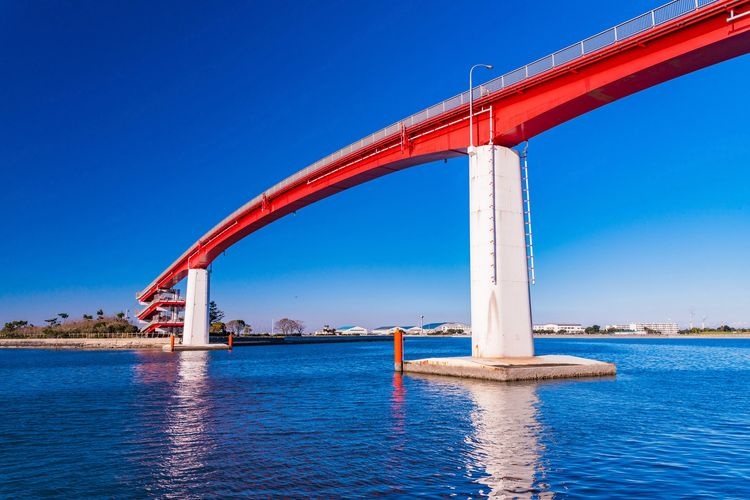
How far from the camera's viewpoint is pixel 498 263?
27.5 metres

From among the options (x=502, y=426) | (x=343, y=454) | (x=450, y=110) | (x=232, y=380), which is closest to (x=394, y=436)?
(x=343, y=454)

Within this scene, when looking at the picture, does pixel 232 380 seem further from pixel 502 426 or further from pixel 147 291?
pixel 147 291

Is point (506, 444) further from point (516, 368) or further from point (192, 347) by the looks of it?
point (192, 347)

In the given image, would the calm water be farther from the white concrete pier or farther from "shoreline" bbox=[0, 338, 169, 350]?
"shoreline" bbox=[0, 338, 169, 350]

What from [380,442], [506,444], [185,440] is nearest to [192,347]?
[185,440]

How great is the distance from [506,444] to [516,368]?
41.4ft

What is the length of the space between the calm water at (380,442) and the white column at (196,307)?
4164cm

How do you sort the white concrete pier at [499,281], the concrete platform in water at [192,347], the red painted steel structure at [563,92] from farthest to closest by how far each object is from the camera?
the concrete platform in water at [192,347], the white concrete pier at [499,281], the red painted steel structure at [563,92]

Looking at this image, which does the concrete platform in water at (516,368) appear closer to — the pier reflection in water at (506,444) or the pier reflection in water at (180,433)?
the pier reflection in water at (506,444)

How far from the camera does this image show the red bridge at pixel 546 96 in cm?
2177

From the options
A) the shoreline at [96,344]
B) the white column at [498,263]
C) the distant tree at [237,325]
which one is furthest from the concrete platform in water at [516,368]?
the distant tree at [237,325]

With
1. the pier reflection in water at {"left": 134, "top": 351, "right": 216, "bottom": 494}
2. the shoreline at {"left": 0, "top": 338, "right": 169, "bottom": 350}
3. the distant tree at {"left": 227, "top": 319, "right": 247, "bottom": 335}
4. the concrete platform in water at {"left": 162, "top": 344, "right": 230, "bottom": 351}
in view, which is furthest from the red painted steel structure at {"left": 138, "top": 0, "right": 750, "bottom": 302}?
the distant tree at {"left": 227, "top": 319, "right": 247, "bottom": 335}

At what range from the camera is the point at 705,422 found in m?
16.6

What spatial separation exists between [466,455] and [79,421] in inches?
485
